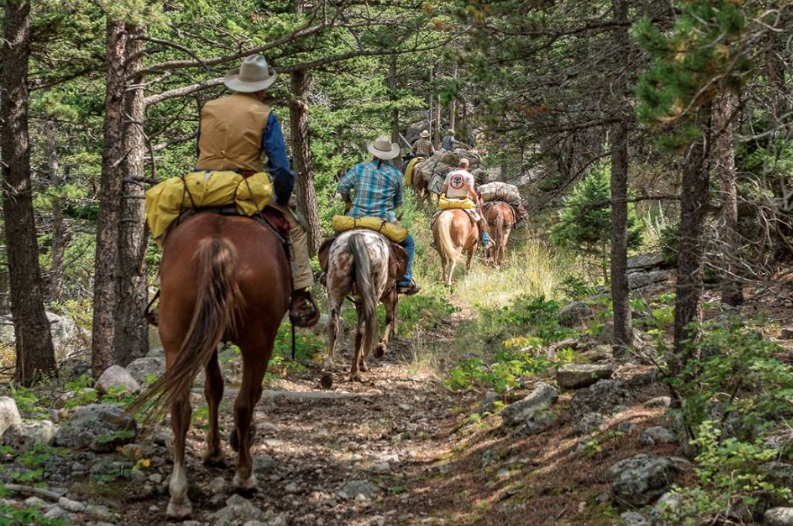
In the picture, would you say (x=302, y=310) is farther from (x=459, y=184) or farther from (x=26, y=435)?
(x=459, y=184)

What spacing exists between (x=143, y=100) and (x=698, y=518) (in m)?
8.83

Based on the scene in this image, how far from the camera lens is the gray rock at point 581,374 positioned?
7297mm

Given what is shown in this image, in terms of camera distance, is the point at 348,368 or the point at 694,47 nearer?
the point at 694,47

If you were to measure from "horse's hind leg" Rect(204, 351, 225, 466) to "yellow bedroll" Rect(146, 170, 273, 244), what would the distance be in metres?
1.10

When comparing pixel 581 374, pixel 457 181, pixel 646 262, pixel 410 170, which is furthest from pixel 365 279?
pixel 410 170

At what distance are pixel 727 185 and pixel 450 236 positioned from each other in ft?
33.7

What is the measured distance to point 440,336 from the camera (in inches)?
531

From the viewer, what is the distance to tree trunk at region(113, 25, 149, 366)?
33.6 feet

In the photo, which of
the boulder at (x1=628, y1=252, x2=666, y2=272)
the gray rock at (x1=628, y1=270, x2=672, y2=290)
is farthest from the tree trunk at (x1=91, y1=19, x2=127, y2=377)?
the boulder at (x1=628, y1=252, x2=666, y2=272)

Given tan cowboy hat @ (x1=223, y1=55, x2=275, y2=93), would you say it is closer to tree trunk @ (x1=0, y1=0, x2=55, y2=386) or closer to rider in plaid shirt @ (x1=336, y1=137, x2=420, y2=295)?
rider in plaid shirt @ (x1=336, y1=137, x2=420, y2=295)

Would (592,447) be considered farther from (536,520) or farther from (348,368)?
(348,368)

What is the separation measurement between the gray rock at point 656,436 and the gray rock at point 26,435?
4.37 metres

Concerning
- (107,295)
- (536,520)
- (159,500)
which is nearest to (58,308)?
(107,295)

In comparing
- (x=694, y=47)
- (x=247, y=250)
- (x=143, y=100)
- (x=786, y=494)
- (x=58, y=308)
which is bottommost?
(x=58, y=308)
